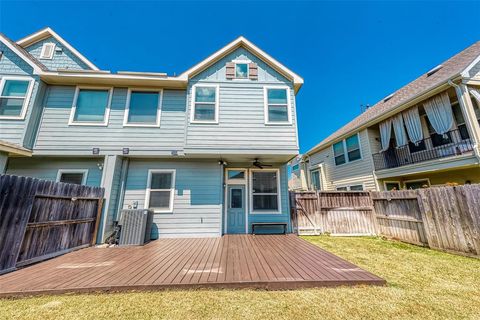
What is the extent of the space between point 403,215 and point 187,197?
26.3ft

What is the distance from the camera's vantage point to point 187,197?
709cm

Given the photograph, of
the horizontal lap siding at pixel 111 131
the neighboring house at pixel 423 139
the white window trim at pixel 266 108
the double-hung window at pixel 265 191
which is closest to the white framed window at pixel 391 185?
the neighboring house at pixel 423 139

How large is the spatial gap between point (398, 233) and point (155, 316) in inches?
325

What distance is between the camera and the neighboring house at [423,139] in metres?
7.02

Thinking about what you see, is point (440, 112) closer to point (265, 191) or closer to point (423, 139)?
point (423, 139)

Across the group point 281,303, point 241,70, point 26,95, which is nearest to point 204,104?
point 241,70

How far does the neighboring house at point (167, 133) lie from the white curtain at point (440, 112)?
6.33 m

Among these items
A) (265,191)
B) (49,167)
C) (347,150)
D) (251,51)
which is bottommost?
(265,191)

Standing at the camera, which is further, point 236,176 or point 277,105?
point 236,176

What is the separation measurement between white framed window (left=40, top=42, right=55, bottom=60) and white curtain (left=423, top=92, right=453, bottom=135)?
17.5 m

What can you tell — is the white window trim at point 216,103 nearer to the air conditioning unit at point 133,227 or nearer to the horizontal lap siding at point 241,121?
the horizontal lap siding at point 241,121

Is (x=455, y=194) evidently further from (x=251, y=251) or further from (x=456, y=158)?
(x=251, y=251)

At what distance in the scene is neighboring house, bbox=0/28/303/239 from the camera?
6.64 m

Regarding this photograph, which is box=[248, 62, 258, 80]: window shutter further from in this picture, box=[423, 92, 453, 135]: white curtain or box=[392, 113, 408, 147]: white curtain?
box=[392, 113, 408, 147]: white curtain
